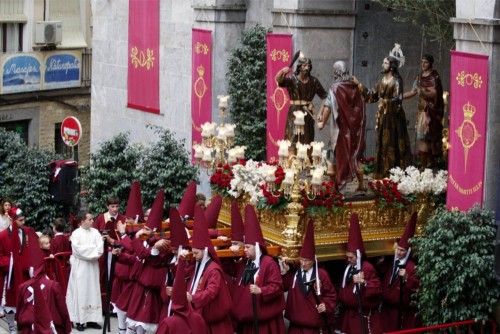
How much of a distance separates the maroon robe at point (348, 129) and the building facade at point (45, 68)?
54.0ft

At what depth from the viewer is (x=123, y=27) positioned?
31.4 metres

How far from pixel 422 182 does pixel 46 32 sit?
62.2 ft

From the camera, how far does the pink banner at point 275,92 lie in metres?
25.4

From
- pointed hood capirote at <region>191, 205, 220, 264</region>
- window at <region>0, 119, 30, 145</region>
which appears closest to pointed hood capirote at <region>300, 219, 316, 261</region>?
pointed hood capirote at <region>191, 205, 220, 264</region>

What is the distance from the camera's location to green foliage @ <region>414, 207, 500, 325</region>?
64.3 feet

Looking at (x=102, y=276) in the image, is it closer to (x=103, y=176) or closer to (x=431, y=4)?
(x=103, y=176)

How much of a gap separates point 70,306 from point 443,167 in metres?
5.83

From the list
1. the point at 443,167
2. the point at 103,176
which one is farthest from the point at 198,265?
the point at 103,176

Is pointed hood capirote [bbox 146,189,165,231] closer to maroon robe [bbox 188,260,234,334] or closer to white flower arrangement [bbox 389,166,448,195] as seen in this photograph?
maroon robe [bbox 188,260,234,334]

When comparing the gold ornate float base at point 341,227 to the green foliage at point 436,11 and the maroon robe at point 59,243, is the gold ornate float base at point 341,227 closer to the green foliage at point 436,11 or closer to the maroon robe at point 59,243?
the green foliage at point 436,11

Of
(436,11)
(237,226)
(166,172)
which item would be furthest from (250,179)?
(436,11)

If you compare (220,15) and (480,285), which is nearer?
(480,285)

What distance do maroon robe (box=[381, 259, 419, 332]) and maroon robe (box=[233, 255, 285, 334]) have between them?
5.32 ft

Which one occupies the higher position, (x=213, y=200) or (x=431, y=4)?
(x=431, y=4)
